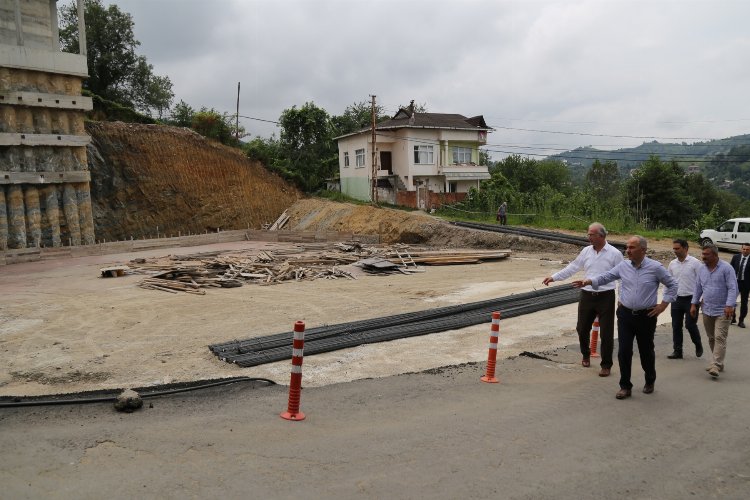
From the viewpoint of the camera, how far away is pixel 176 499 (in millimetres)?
4188

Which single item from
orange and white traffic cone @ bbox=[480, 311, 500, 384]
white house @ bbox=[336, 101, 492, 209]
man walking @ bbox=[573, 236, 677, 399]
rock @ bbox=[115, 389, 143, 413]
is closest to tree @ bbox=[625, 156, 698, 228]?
white house @ bbox=[336, 101, 492, 209]

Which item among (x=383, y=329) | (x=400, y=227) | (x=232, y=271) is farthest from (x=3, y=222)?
(x=383, y=329)

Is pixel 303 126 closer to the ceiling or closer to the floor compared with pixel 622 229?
closer to the ceiling

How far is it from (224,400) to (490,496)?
347 centimetres

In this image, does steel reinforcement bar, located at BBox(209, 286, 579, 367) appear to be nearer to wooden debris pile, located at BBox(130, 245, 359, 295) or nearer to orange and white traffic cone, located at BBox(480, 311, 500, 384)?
orange and white traffic cone, located at BBox(480, 311, 500, 384)

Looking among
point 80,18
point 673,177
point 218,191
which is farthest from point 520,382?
point 673,177

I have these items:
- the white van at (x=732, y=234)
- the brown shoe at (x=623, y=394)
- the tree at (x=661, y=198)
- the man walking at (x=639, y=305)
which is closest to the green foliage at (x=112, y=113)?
the white van at (x=732, y=234)

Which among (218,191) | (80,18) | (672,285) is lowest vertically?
(672,285)

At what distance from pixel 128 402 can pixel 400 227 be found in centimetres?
2564

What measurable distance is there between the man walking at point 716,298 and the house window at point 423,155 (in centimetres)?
3643

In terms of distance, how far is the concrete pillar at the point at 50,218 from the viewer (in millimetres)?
26578

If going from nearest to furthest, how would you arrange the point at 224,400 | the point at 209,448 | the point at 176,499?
the point at 176,499 → the point at 209,448 → the point at 224,400

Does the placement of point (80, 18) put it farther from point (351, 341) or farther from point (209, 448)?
point (209, 448)

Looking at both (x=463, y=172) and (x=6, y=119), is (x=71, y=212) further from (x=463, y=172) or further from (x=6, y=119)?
(x=463, y=172)
